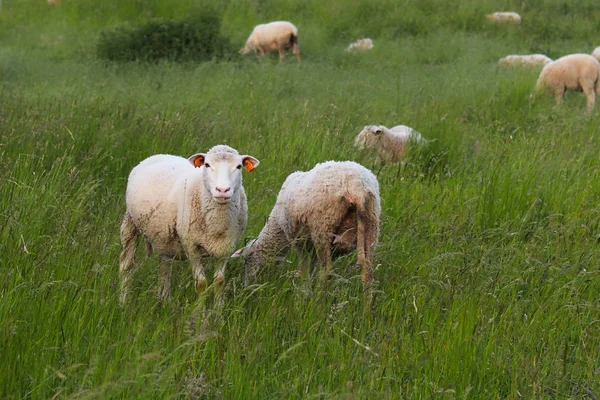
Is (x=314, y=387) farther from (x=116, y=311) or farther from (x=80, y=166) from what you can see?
(x=80, y=166)

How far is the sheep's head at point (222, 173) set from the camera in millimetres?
4590

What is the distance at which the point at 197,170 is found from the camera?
5230 mm

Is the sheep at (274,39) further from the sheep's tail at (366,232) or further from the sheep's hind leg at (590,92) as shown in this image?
the sheep's tail at (366,232)

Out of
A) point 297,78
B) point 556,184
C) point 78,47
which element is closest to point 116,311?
point 556,184

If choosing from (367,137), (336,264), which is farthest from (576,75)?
(336,264)

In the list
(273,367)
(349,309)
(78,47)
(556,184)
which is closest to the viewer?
(273,367)

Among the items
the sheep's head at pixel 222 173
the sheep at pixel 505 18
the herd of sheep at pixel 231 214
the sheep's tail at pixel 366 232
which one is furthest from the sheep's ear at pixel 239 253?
the sheep at pixel 505 18

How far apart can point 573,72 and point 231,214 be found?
11297mm

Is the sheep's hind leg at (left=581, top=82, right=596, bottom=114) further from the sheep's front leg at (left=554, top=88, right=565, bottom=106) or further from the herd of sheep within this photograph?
the herd of sheep

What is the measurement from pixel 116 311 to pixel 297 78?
1193 centimetres

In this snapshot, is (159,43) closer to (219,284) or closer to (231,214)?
(231,214)

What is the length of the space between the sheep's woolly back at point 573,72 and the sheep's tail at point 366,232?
1021 centimetres

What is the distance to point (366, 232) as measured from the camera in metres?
5.07

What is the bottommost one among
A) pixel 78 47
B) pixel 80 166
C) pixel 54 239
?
pixel 78 47
